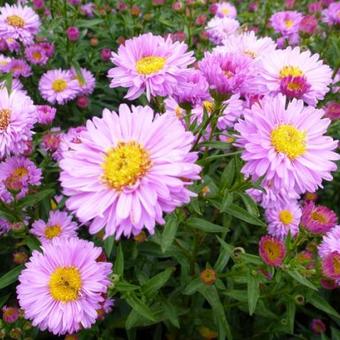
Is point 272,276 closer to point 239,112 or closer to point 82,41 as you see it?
point 239,112

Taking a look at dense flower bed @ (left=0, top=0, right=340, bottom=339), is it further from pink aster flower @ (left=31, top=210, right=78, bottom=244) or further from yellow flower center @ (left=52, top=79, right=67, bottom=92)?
yellow flower center @ (left=52, top=79, right=67, bottom=92)

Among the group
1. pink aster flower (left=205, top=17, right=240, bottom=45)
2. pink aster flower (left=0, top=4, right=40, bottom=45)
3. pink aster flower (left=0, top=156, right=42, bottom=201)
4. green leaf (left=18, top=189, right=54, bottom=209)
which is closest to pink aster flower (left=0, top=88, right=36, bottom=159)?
pink aster flower (left=0, top=156, right=42, bottom=201)

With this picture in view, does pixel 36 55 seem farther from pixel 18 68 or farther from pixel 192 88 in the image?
pixel 192 88

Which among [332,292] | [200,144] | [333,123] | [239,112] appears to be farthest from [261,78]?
[332,292]

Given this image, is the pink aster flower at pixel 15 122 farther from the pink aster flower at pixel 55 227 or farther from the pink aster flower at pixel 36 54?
the pink aster flower at pixel 36 54

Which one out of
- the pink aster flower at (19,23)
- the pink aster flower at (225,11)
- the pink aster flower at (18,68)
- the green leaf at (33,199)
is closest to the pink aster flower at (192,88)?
the green leaf at (33,199)

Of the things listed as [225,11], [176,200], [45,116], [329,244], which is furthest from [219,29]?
[176,200]
